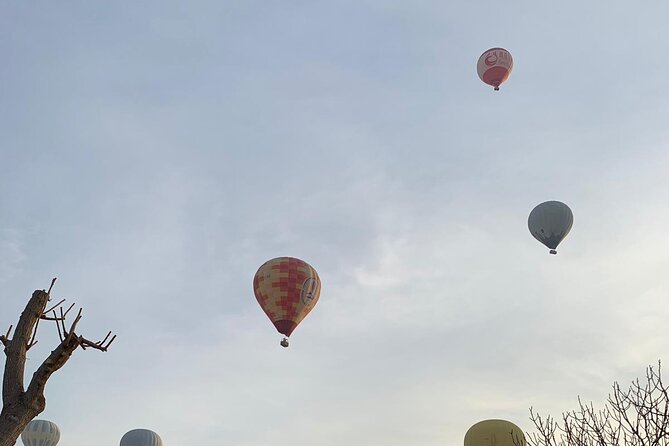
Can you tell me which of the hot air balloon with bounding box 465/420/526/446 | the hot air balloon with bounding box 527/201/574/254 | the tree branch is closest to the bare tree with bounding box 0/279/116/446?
the tree branch

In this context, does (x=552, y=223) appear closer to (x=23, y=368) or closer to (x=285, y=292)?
(x=285, y=292)

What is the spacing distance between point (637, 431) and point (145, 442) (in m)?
37.8

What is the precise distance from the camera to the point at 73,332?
1026 cm

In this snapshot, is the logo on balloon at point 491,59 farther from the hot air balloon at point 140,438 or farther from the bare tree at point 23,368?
the bare tree at point 23,368

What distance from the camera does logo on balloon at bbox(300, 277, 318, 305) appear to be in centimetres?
3747

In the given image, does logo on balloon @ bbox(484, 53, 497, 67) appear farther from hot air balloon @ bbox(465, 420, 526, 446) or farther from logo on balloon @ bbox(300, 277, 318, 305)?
hot air balloon @ bbox(465, 420, 526, 446)

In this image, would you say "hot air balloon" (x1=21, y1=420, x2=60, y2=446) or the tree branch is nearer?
the tree branch

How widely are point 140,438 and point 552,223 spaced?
27427mm

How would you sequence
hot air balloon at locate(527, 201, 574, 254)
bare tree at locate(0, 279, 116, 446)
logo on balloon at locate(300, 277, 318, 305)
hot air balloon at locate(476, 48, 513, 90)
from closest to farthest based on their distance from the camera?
bare tree at locate(0, 279, 116, 446) → logo on balloon at locate(300, 277, 318, 305) → hot air balloon at locate(527, 201, 574, 254) → hot air balloon at locate(476, 48, 513, 90)

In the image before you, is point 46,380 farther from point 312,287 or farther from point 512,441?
point 312,287

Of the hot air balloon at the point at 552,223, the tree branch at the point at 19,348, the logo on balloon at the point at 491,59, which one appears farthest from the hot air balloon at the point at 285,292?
the tree branch at the point at 19,348

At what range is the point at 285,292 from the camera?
122 ft

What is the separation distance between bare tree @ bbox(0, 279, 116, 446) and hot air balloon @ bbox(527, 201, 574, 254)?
119 ft

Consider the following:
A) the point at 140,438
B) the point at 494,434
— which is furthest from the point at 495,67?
the point at 140,438
